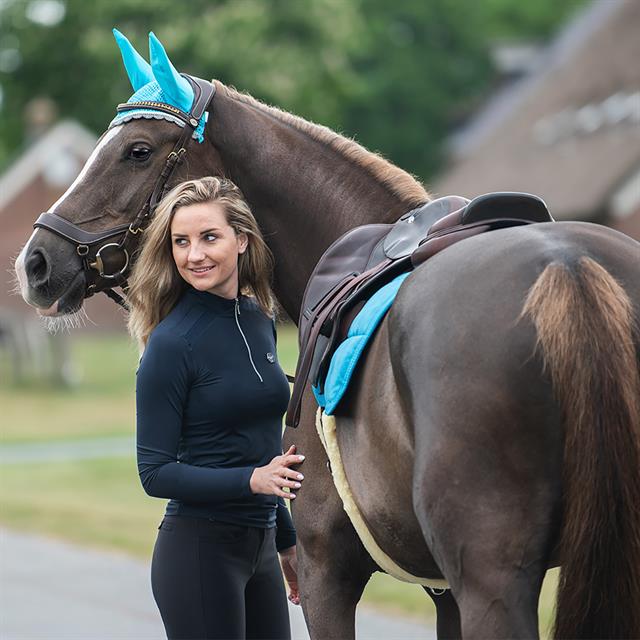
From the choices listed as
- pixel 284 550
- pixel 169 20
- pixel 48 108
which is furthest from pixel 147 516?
pixel 48 108

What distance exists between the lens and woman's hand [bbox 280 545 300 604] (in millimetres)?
4141

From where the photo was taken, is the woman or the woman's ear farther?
the woman's ear

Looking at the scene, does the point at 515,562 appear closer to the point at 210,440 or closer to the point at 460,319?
the point at 460,319

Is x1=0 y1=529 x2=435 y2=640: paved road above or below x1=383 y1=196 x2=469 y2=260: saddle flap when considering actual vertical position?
below

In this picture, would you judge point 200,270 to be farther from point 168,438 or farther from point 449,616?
point 449,616

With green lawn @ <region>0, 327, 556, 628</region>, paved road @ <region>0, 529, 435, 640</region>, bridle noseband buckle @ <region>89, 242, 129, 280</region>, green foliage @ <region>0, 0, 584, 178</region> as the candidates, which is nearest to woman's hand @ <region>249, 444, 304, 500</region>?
bridle noseband buckle @ <region>89, 242, 129, 280</region>

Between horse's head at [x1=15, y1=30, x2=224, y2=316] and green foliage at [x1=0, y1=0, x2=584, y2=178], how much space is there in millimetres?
33756

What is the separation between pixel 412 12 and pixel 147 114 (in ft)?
156

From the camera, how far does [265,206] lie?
4.36 m

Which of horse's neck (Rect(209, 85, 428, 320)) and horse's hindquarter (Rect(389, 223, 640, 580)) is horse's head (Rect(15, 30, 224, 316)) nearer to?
horse's neck (Rect(209, 85, 428, 320))

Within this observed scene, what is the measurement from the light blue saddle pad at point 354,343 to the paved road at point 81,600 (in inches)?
151

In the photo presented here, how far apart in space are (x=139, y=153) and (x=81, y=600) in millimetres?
4601

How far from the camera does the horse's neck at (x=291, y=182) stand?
14.0 feet

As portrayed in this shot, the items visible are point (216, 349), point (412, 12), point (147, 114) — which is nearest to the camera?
point (216, 349)
